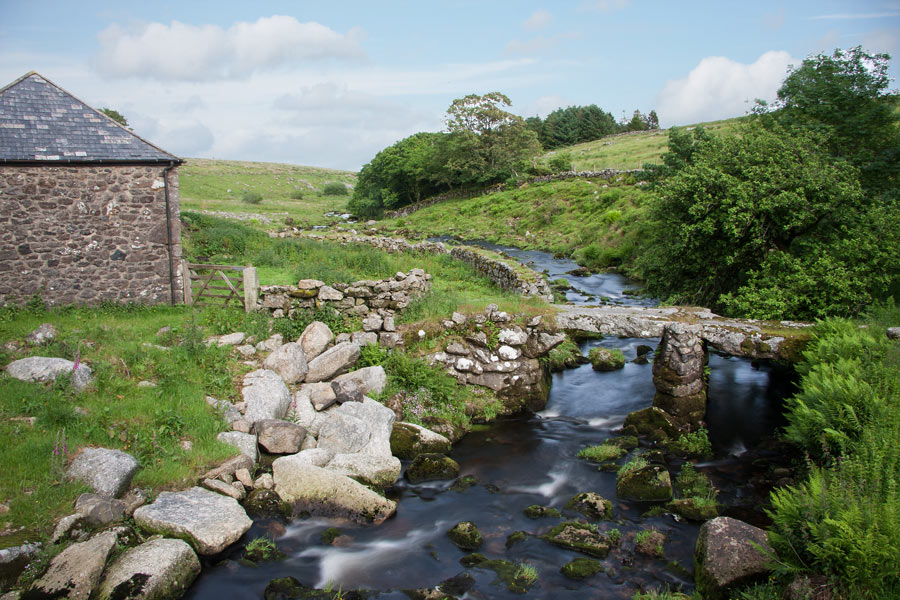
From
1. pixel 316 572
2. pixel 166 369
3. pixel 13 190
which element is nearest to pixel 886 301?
pixel 316 572

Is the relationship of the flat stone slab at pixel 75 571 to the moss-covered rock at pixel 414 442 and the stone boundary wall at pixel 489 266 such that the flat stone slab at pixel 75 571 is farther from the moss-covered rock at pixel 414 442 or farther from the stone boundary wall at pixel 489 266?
the stone boundary wall at pixel 489 266

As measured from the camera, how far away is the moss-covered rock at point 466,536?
857cm

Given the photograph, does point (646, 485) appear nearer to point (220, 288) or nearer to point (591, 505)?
point (591, 505)

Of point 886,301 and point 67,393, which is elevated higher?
point 886,301

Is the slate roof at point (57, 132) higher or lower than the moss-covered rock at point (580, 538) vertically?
higher

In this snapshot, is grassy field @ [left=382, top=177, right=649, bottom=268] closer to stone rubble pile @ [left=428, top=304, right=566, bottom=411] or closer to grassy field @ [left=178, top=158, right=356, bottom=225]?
grassy field @ [left=178, top=158, right=356, bottom=225]

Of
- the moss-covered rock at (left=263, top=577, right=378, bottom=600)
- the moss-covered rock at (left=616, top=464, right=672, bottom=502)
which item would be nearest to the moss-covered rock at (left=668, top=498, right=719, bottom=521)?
the moss-covered rock at (left=616, top=464, right=672, bottom=502)

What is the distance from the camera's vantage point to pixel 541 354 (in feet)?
45.0

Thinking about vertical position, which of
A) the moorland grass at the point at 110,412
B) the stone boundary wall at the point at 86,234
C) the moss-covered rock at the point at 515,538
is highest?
the stone boundary wall at the point at 86,234

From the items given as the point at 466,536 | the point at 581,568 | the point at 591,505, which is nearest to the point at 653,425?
the point at 591,505

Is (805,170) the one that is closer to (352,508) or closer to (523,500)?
(523,500)

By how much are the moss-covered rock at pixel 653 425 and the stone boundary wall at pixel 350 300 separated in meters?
5.87

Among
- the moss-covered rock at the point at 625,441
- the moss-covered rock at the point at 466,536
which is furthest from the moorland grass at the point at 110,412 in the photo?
the moss-covered rock at the point at 625,441

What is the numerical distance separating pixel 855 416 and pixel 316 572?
857 cm
